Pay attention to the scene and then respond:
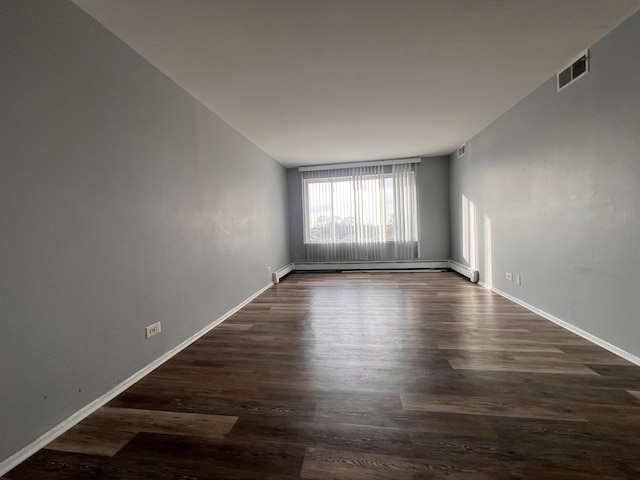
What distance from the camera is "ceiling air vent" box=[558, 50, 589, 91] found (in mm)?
2282

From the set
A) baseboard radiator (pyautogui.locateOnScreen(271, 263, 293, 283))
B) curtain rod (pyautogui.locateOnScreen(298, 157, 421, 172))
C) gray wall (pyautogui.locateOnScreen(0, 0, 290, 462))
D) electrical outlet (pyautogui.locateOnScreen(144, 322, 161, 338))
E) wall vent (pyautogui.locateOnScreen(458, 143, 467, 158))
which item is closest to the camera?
gray wall (pyautogui.locateOnScreen(0, 0, 290, 462))

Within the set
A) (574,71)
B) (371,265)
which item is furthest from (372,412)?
(371,265)

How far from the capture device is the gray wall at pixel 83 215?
4.25 feet

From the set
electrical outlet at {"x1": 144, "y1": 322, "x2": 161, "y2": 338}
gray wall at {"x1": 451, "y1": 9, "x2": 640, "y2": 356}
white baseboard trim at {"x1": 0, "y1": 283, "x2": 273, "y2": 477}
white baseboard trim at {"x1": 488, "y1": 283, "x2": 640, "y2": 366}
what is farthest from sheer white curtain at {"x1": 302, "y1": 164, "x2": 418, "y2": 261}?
electrical outlet at {"x1": 144, "y1": 322, "x2": 161, "y2": 338}

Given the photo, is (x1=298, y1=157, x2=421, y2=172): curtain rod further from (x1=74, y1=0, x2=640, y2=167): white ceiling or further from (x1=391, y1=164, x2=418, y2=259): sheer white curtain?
(x1=74, y1=0, x2=640, y2=167): white ceiling

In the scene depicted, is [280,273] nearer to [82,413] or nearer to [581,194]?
[82,413]

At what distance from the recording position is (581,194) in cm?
240

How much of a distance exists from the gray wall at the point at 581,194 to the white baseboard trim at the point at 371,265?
7.39ft

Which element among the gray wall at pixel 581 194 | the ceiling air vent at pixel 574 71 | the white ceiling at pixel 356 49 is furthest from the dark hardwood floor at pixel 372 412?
the white ceiling at pixel 356 49

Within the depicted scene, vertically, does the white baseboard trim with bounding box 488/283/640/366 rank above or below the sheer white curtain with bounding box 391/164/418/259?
below

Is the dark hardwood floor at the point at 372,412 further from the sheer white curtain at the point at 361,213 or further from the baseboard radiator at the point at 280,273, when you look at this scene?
the sheer white curtain at the point at 361,213

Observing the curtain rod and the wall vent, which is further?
the curtain rod

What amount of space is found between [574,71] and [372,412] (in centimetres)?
329

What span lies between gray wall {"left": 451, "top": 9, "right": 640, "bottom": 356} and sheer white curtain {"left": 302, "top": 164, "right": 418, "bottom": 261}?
7.74 ft
